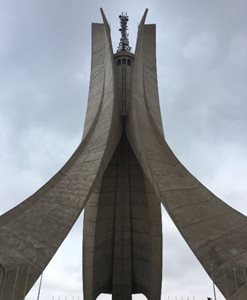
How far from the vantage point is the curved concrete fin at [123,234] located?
14008mm

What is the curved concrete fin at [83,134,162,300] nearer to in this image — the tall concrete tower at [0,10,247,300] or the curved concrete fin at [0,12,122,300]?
the tall concrete tower at [0,10,247,300]

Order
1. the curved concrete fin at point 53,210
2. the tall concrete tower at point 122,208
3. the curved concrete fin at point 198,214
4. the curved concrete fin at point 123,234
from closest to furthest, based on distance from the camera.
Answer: the curved concrete fin at point 53,210, the curved concrete fin at point 198,214, the tall concrete tower at point 122,208, the curved concrete fin at point 123,234

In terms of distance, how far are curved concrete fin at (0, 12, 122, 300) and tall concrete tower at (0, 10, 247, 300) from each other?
0.02m

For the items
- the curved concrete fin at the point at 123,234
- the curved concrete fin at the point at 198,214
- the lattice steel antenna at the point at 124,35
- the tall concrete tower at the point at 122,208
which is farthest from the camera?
the lattice steel antenna at the point at 124,35

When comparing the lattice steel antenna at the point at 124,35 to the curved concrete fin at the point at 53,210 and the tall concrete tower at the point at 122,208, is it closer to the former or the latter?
the tall concrete tower at the point at 122,208

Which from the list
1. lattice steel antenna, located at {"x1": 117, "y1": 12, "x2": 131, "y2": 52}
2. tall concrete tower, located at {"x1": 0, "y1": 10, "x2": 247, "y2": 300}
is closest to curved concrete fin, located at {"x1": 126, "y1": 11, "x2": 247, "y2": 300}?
tall concrete tower, located at {"x1": 0, "y1": 10, "x2": 247, "y2": 300}

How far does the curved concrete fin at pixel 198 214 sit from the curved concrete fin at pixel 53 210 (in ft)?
3.90

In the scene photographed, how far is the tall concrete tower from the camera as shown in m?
7.02

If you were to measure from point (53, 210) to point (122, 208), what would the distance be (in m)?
6.57

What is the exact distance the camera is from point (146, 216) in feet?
47.3

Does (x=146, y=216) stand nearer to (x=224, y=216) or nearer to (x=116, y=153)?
(x=116, y=153)

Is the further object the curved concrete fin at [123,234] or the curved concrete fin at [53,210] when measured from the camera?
the curved concrete fin at [123,234]

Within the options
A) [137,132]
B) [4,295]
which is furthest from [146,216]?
[4,295]

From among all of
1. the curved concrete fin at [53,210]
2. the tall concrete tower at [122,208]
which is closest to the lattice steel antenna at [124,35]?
the tall concrete tower at [122,208]
